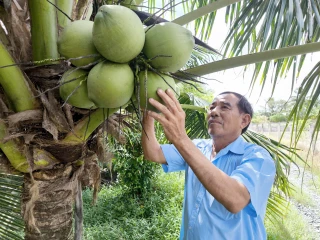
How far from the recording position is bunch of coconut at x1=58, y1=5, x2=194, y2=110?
2.17ft

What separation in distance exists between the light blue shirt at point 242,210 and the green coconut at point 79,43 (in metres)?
0.68

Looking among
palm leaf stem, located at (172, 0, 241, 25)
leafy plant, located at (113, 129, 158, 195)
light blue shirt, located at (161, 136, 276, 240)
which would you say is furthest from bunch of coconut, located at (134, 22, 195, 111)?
leafy plant, located at (113, 129, 158, 195)

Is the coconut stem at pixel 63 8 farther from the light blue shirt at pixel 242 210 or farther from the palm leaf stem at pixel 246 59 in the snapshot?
the light blue shirt at pixel 242 210

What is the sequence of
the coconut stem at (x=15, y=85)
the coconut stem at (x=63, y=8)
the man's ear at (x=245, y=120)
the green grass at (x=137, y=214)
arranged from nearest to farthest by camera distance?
1. the coconut stem at (x=15, y=85)
2. the coconut stem at (x=63, y=8)
3. the man's ear at (x=245, y=120)
4. the green grass at (x=137, y=214)

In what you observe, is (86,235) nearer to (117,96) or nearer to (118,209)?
(118,209)

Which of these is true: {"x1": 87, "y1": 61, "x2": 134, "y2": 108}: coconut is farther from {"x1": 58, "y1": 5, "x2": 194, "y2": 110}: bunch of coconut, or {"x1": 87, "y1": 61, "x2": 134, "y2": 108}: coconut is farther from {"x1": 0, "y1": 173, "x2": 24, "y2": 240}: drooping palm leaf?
{"x1": 0, "y1": 173, "x2": 24, "y2": 240}: drooping palm leaf

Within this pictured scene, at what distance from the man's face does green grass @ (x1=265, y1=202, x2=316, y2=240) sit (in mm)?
2778

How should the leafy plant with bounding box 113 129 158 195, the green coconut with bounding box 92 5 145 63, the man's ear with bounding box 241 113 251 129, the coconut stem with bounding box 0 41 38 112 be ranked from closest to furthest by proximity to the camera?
1. the green coconut with bounding box 92 5 145 63
2. the coconut stem with bounding box 0 41 38 112
3. the man's ear with bounding box 241 113 251 129
4. the leafy plant with bounding box 113 129 158 195

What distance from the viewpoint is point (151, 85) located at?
73 centimetres

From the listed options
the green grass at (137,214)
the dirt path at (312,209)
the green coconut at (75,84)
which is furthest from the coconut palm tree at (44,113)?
the dirt path at (312,209)

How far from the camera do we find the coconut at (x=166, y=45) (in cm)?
71

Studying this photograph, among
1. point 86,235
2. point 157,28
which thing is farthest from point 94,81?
point 86,235

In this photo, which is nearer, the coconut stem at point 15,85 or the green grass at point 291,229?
the coconut stem at point 15,85

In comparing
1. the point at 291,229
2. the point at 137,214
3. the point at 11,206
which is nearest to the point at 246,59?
the point at 11,206
